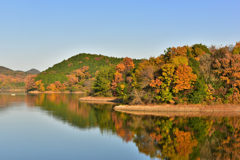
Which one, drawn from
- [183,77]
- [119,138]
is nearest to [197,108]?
[183,77]

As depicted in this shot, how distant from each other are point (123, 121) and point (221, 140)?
17548 mm

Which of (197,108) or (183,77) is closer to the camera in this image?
(183,77)

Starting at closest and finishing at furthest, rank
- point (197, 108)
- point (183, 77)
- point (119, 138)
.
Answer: point (119, 138) < point (183, 77) < point (197, 108)

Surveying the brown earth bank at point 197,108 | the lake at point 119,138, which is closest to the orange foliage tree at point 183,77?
the brown earth bank at point 197,108

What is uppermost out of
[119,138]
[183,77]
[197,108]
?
[183,77]

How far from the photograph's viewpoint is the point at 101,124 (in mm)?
39562

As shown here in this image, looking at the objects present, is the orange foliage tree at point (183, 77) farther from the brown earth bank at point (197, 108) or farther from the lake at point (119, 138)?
the lake at point (119, 138)

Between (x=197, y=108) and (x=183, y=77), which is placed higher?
(x=183, y=77)

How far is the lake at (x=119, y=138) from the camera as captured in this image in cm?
2377

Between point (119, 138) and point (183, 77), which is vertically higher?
point (183, 77)

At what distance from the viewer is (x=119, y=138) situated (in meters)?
30.4

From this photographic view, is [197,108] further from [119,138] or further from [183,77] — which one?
[119,138]

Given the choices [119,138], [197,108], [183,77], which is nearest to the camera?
[119,138]

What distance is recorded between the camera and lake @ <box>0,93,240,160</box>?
23766 mm
